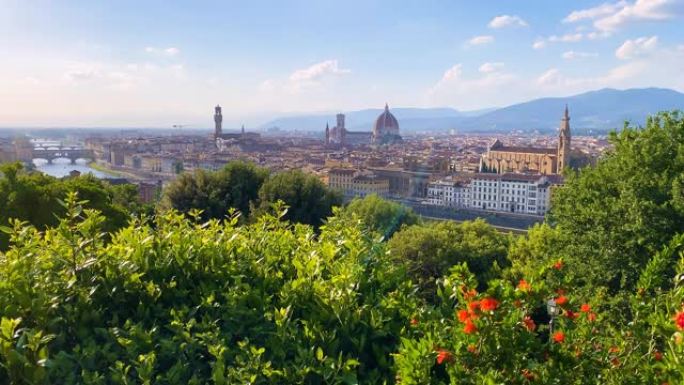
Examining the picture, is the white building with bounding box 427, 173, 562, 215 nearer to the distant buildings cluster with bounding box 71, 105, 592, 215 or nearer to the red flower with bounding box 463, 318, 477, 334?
the distant buildings cluster with bounding box 71, 105, 592, 215

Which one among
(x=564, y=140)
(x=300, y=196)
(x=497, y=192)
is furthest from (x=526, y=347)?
(x=564, y=140)

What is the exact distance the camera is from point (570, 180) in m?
8.80

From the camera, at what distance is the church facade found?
5947cm

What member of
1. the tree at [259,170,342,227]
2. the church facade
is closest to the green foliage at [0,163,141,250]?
the tree at [259,170,342,227]

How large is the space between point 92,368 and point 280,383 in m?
0.74

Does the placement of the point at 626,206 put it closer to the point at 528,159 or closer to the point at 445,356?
the point at 445,356

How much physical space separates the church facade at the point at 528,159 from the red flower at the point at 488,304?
194 ft

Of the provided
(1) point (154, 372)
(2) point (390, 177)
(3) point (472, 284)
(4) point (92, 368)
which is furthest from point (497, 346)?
(2) point (390, 177)

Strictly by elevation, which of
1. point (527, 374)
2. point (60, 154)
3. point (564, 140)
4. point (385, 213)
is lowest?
point (60, 154)

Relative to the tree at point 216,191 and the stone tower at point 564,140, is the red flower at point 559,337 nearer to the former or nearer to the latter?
the tree at point 216,191

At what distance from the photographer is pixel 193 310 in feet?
8.79

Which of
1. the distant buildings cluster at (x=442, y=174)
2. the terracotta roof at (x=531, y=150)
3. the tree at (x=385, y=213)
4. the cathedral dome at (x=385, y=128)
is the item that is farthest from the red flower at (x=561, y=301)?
the cathedral dome at (x=385, y=128)

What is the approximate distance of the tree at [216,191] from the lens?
17.1 m

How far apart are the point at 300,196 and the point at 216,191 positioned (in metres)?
2.40
